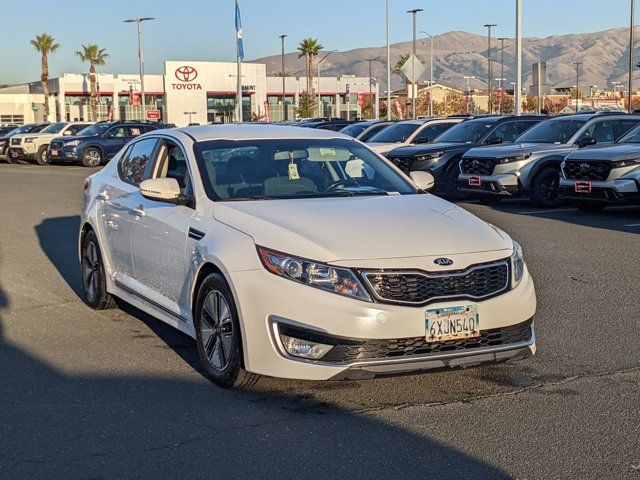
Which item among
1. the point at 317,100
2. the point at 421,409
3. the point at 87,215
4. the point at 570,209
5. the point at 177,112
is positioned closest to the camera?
the point at 421,409

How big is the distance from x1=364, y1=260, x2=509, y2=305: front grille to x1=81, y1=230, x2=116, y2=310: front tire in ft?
11.2

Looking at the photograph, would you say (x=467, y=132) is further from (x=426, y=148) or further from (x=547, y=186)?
(x=547, y=186)

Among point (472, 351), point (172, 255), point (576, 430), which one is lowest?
point (576, 430)

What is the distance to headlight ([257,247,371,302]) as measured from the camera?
5184 mm

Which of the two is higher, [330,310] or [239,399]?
[330,310]

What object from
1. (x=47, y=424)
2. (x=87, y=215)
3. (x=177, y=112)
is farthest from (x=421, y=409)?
(x=177, y=112)

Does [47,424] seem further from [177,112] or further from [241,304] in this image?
[177,112]

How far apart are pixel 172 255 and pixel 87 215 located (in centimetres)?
221

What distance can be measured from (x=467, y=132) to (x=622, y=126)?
406 cm

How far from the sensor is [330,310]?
5.12m

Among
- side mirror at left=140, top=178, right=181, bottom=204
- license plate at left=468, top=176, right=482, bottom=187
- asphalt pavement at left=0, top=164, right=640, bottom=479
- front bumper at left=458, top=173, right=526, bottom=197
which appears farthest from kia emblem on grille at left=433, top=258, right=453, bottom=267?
license plate at left=468, top=176, right=482, bottom=187

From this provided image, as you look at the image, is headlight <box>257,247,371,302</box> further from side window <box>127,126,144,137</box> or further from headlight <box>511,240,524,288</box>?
side window <box>127,126,144,137</box>

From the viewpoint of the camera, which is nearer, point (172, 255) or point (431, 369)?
point (431, 369)

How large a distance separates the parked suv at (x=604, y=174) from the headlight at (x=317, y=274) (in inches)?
417
